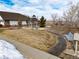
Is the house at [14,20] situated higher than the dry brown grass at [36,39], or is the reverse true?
the house at [14,20]

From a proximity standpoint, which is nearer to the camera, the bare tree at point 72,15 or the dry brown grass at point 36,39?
the dry brown grass at point 36,39

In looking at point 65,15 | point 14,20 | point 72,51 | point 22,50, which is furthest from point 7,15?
point 72,51

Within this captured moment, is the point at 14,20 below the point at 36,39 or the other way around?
the other way around

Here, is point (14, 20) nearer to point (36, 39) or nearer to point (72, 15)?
point (72, 15)

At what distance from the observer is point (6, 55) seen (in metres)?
13.2

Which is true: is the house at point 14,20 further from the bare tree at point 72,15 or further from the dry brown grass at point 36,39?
the dry brown grass at point 36,39

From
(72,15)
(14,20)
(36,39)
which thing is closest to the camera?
(36,39)

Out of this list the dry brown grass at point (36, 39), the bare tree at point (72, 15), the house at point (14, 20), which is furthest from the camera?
the house at point (14, 20)

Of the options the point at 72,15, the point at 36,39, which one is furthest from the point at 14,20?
the point at 36,39

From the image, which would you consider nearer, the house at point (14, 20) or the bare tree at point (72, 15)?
the bare tree at point (72, 15)

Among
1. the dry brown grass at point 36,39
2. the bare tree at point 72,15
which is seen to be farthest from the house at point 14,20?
the dry brown grass at point 36,39

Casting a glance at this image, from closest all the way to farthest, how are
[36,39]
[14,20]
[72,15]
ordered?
[36,39] → [72,15] → [14,20]

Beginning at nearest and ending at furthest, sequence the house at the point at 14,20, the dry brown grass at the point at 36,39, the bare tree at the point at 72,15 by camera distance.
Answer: the dry brown grass at the point at 36,39 → the bare tree at the point at 72,15 → the house at the point at 14,20

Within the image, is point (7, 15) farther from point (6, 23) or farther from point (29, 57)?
point (29, 57)
